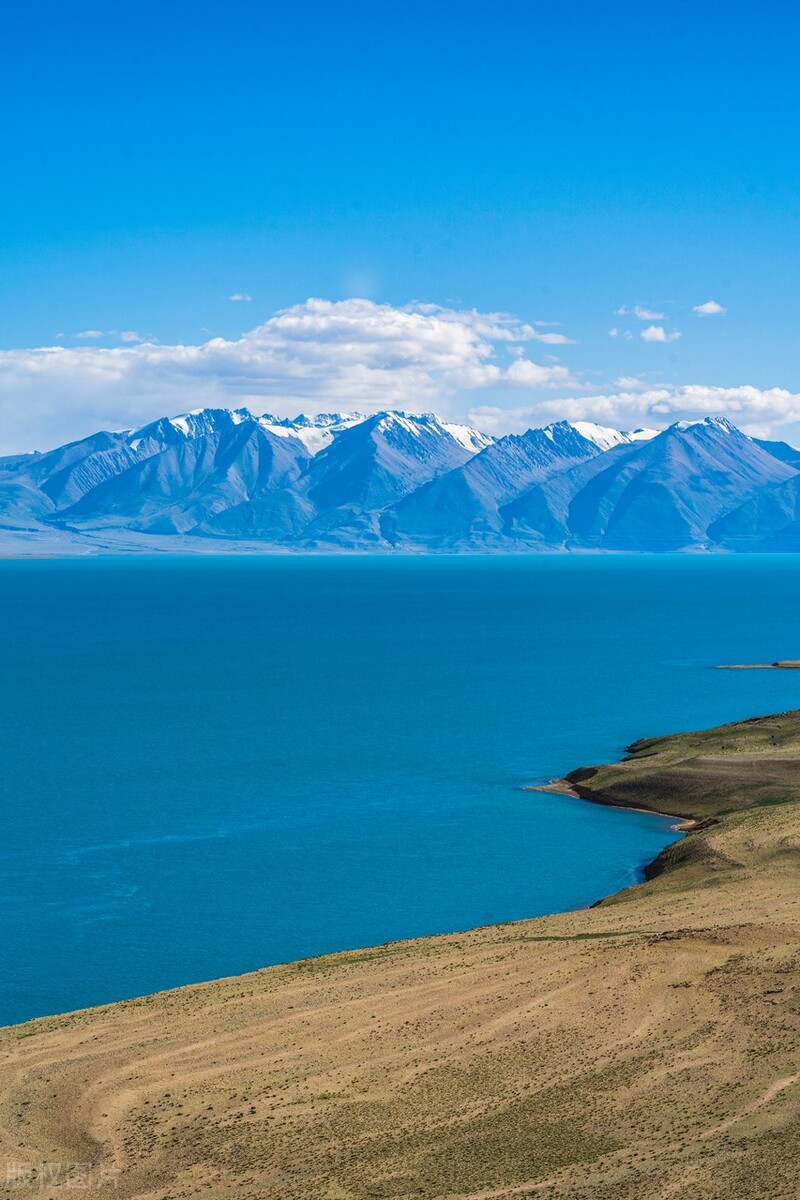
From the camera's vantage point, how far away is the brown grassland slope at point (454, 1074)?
4059 cm

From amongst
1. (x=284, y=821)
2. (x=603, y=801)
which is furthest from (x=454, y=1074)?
(x=603, y=801)

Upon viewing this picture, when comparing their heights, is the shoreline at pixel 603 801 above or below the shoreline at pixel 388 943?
above

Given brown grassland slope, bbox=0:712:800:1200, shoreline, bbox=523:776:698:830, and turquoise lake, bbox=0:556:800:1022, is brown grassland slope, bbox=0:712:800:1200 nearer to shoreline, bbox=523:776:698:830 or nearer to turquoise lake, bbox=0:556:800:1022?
turquoise lake, bbox=0:556:800:1022

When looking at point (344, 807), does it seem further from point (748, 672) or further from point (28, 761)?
point (748, 672)

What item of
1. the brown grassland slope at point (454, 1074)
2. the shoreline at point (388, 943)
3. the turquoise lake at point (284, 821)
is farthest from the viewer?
the turquoise lake at point (284, 821)

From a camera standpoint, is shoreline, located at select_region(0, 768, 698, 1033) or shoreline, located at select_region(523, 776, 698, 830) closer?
shoreline, located at select_region(0, 768, 698, 1033)

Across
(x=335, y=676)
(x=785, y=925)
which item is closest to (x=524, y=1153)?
(x=785, y=925)

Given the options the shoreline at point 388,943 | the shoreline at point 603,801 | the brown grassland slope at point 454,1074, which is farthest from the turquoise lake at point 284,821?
the brown grassland slope at point 454,1074

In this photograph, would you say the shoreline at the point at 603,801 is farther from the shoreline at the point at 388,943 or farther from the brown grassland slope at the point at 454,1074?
the brown grassland slope at the point at 454,1074

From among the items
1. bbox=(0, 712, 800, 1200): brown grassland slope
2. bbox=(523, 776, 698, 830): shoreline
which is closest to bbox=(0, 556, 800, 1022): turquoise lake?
bbox=(523, 776, 698, 830): shoreline

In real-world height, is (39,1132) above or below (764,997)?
below

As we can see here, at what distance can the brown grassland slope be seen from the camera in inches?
1598

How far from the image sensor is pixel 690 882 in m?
78.4

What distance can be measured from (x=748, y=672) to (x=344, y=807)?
107 meters
